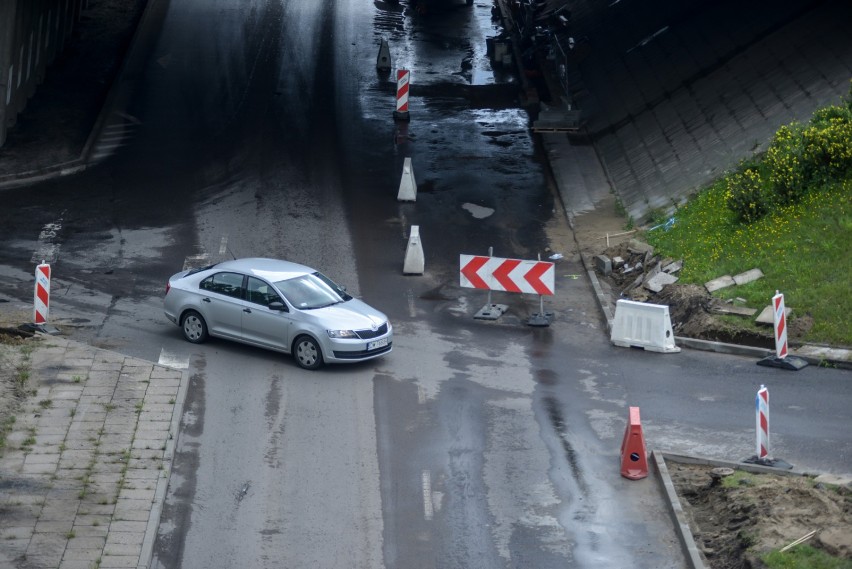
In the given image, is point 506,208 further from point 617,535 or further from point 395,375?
point 617,535

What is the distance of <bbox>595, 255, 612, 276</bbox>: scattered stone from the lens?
2363cm

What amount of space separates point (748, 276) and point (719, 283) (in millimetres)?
528

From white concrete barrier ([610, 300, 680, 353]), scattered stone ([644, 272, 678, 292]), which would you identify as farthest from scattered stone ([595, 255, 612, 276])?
white concrete barrier ([610, 300, 680, 353])

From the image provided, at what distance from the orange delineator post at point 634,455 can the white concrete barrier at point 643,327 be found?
490 cm

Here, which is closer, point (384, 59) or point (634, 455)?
point (634, 455)

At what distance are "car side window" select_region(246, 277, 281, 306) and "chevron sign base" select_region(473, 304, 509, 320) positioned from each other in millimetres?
4268

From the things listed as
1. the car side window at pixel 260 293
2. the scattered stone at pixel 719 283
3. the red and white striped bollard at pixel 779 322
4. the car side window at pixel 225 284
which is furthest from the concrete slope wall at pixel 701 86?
the car side window at pixel 225 284

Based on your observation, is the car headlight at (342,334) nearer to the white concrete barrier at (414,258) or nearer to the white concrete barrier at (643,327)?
the white concrete barrier at (643,327)

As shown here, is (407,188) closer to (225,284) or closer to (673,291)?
(673,291)

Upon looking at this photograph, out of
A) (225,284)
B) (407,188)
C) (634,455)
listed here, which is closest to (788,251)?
(634,455)

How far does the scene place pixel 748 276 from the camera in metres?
21.3

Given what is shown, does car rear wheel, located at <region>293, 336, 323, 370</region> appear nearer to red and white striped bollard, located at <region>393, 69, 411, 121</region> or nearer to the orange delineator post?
the orange delineator post

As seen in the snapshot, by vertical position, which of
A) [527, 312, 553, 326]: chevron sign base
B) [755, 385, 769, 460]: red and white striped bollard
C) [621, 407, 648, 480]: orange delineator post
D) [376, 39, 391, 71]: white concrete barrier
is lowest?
[376, 39, 391, 71]: white concrete barrier

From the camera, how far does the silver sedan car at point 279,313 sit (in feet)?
59.3
